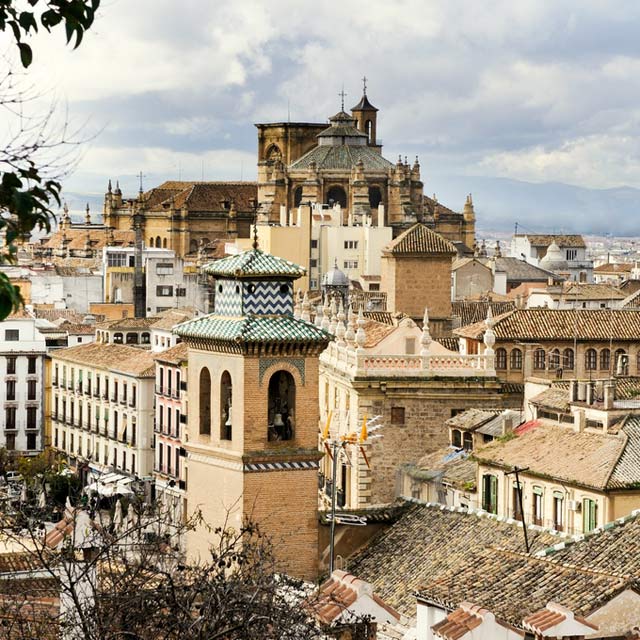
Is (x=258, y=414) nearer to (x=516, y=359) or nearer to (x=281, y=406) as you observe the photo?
(x=281, y=406)

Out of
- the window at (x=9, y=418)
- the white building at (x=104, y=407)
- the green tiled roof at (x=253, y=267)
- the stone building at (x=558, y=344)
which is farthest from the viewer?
the window at (x=9, y=418)

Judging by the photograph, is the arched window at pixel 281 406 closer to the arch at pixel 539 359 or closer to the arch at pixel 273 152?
the arch at pixel 539 359

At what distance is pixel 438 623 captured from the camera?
76.1 ft

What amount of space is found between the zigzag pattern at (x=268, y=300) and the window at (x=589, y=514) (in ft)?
24.6

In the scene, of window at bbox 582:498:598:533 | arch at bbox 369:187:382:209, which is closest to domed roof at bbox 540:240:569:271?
arch at bbox 369:187:382:209

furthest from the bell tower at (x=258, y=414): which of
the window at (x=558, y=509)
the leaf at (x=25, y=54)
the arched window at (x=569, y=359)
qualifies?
the arched window at (x=569, y=359)

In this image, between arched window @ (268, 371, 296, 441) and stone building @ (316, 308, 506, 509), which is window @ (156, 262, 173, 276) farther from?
arched window @ (268, 371, 296, 441)

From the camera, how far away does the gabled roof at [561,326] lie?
62625mm

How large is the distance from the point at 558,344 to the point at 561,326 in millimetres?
873

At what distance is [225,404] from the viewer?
32281 millimetres

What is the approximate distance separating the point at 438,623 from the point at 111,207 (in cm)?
14243

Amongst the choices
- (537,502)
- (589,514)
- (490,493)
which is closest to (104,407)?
(490,493)

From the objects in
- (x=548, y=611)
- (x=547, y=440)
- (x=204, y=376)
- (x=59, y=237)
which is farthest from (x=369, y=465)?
(x=59, y=237)

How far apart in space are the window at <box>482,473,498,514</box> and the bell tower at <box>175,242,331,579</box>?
965 centimetres
